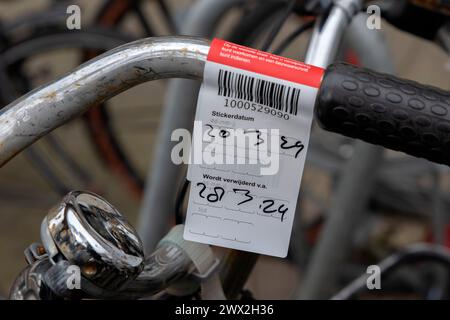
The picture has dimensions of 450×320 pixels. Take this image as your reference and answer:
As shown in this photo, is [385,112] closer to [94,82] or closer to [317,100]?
[317,100]

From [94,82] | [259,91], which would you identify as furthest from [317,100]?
[94,82]

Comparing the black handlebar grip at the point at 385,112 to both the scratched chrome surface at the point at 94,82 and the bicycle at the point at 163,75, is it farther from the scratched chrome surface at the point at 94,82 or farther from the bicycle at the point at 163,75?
the scratched chrome surface at the point at 94,82

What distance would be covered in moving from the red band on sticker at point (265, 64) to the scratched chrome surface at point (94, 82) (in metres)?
0.01

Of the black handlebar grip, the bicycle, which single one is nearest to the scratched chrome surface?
the bicycle

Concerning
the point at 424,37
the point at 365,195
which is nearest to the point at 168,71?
the point at 424,37

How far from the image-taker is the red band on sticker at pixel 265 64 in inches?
24.3

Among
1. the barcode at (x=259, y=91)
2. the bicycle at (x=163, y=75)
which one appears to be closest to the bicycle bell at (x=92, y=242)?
the bicycle at (x=163, y=75)

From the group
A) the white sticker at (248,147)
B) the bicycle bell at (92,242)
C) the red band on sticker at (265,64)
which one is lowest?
the bicycle bell at (92,242)

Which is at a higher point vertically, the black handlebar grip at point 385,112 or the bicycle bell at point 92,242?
the black handlebar grip at point 385,112

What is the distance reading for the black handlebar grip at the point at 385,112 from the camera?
2.01 ft

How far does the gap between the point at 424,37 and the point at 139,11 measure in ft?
4.90

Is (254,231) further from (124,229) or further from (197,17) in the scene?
(197,17)

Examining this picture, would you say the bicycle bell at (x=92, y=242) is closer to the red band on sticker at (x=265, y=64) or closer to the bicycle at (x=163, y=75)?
the bicycle at (x=163, y=75)

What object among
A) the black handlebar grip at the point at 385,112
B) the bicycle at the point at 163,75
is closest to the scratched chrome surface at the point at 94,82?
the bicycle at the point at 163,75
